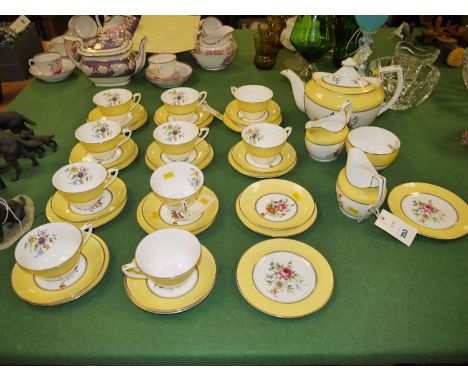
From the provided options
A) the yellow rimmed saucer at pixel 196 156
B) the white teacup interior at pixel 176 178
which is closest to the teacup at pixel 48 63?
the yellow rimmed saucer at pixel 196 156

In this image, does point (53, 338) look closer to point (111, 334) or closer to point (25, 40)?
point (111, 334)

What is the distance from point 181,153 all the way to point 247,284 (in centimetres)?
56

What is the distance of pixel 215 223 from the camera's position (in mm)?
1083

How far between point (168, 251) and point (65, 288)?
262mm

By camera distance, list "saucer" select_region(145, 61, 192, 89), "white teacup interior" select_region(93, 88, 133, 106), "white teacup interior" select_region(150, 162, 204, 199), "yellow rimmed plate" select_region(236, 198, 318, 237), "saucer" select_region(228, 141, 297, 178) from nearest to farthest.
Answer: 1. "yellow rimmed plate" select_region(236, 198, 318, 237)
2. "white teacup interior" select_region(150, 162, 204, 199)
3. "saucer" select_region(228, 141, 297, 178)
4. "white teacup interior" select_region(93, 88, 133, 106)
5. "saucer" select_region(145, 61, 192, 89)

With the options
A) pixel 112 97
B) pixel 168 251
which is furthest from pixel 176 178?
pixel 112 97

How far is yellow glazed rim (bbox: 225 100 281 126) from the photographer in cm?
147

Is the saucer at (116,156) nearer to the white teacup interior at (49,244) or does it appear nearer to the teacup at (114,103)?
the teacup at (114,103)

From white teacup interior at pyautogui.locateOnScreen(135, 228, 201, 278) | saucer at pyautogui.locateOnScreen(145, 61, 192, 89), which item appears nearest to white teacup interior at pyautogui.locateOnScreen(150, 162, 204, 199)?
white teacup interior at pyautogui.locateOnScreen(135, 228, 201, 278)

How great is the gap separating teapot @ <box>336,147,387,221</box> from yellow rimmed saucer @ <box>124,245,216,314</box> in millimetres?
444

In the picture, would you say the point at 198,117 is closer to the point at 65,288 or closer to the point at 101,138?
the point at 101,138

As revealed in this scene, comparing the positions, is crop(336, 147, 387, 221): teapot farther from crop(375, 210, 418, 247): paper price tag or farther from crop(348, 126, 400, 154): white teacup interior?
crop(348, 126, 400, 154): white teacup interior

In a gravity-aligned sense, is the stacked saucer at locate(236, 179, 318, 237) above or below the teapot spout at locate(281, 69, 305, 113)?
below

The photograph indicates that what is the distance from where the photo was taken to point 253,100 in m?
1.52
